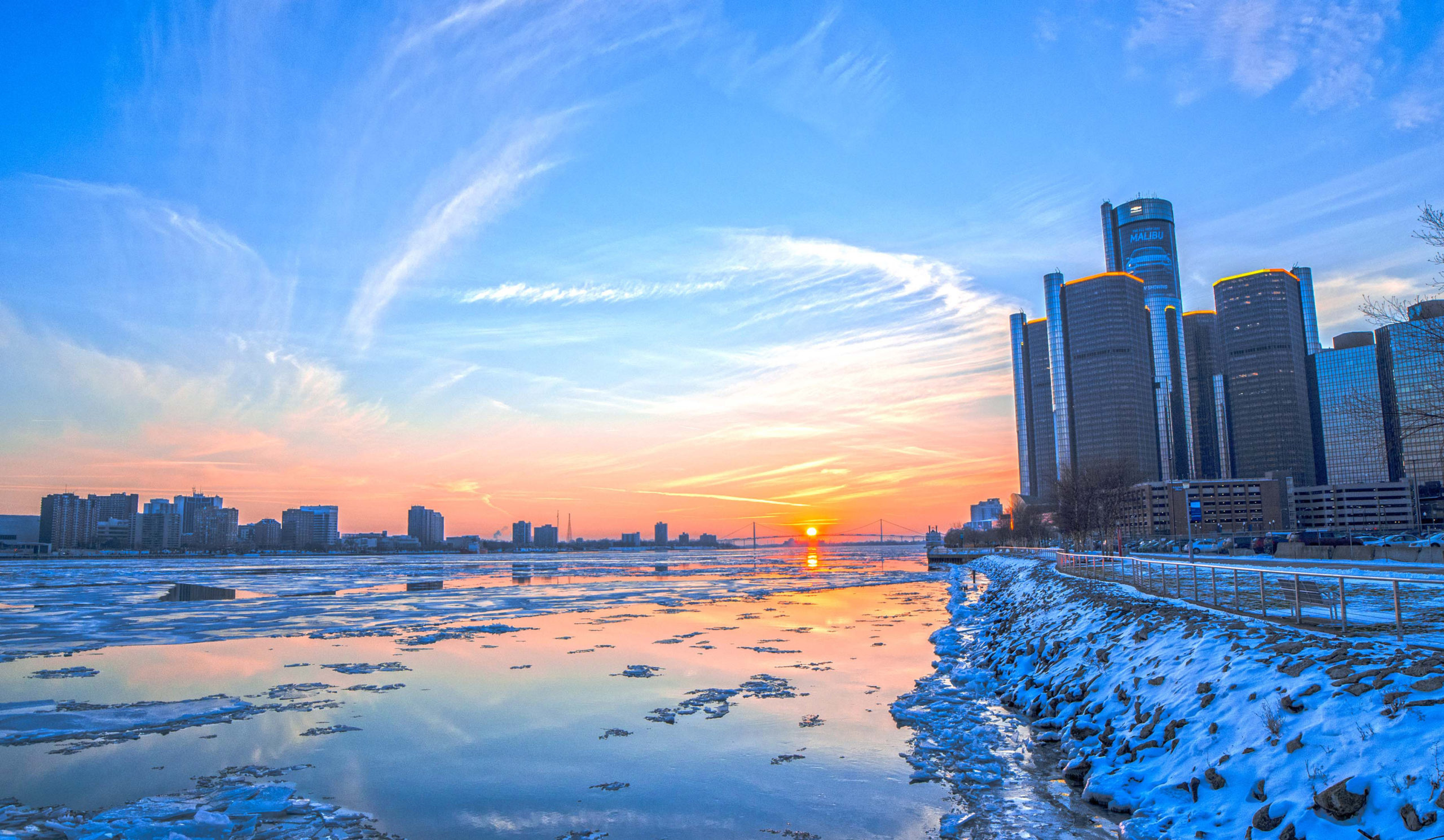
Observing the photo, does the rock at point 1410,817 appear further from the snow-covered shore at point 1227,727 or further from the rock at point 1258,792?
the rock at point 1258,792

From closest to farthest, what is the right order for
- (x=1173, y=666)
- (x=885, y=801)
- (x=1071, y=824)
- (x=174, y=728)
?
1. (x=1071, y=824)
2. (x=885, y=801)
3. (x=1173, y=666)
4. (x=174, y=728)

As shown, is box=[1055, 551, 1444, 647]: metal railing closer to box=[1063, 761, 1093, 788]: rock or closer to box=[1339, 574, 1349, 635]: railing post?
box=[1339, 574, 1349, 635]: railing post

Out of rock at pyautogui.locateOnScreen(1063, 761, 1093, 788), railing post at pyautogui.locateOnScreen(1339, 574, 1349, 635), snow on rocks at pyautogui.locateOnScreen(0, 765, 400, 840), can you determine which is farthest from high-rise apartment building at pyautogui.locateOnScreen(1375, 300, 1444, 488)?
snow on rocks at pyautogui.locateOnScreen(0, 765, 400, 840)

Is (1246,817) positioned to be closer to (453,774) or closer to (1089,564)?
(453,774)

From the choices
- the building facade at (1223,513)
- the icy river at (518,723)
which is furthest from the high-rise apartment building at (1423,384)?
the building facade at (1223,513)

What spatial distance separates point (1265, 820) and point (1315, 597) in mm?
8291

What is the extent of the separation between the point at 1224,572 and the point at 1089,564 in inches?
783

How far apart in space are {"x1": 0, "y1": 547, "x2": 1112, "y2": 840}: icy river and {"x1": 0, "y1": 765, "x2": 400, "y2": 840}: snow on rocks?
1.06 ft

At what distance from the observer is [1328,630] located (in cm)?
1263

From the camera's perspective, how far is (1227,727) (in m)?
9.70

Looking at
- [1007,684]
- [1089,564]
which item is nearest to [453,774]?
[1007,684]

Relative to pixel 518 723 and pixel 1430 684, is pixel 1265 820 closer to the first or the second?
pixel 1430 684

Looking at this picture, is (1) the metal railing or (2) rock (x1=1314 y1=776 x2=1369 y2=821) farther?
(1) the metal railing

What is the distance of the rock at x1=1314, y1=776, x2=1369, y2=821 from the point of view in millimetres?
7207
